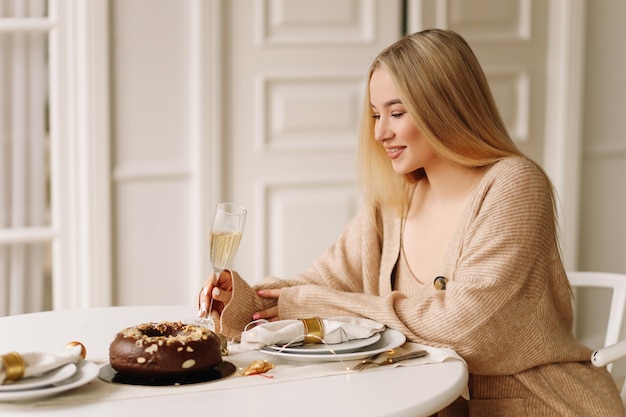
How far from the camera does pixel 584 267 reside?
12.8 feet

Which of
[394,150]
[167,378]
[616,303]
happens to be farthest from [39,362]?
[616,303]

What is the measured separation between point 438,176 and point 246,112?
4.54 feet

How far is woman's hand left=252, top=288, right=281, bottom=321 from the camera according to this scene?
6.20ft

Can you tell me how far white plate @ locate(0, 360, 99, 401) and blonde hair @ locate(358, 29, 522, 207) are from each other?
86 cm

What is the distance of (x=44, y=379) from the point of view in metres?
1.36

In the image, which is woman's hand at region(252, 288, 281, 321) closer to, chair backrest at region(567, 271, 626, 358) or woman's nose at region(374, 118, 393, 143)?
woman's nose at region(374, 118, 393, 143)

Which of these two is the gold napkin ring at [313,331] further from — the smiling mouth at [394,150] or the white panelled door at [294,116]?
the white panelled door at [294,116]

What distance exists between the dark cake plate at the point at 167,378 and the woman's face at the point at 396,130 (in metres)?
0.69

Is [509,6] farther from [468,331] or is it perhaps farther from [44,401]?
[44,401]

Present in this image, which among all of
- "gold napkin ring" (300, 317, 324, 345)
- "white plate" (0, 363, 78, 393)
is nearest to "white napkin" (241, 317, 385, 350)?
"gold napkin ring" (300, 317, 324, 345)

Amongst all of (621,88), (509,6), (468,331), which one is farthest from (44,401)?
(621,88)

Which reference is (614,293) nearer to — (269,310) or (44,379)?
(269,310)

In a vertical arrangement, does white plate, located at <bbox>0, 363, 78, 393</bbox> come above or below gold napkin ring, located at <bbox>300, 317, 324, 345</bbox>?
below

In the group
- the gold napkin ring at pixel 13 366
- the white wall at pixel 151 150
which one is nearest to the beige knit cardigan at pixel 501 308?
Answer: the gold napkin ring at pixel 13 366
